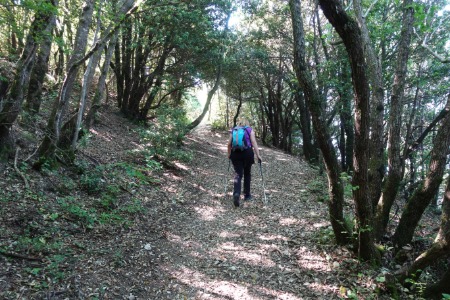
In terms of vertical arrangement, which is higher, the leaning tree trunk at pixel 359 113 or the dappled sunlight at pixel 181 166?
the leaning tree trunk at pixel 359 113

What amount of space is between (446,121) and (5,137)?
759cm

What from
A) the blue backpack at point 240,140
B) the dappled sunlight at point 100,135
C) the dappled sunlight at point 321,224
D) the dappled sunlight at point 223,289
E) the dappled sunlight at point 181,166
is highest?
the blue backpack at point 240,140

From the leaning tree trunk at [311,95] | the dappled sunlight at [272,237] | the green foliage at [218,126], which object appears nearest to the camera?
the leaning tree trunk at [311,95]

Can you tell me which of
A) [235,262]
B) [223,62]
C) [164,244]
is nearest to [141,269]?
[164,244]

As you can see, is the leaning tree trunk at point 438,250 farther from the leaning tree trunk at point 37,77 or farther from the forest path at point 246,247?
the leaning tree trunk at point 37,77

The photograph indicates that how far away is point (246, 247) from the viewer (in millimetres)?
5797

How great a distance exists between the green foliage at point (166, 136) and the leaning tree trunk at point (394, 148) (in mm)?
6549

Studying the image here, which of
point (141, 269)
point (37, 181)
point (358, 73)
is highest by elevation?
point (358, 73)

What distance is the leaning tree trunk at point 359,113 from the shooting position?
3893mm

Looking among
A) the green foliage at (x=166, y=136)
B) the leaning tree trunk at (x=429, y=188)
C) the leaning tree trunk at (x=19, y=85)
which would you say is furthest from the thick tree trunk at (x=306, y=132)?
the leaning tree trunk at (x=19, y=85)

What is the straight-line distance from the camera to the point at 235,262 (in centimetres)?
527

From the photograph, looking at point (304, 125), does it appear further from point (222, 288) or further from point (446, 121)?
point (222, 288)

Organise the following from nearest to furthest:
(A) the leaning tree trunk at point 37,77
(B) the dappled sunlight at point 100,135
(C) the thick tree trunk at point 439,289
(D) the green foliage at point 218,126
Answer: (C) the thick tree trunk at point 439,289 → (A) the leaning tree trunk at point 37,77 → (B) the dappled sunlight at point 100,135 → (D) the green foliage at point 218,126

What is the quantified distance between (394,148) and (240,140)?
3281 mm
